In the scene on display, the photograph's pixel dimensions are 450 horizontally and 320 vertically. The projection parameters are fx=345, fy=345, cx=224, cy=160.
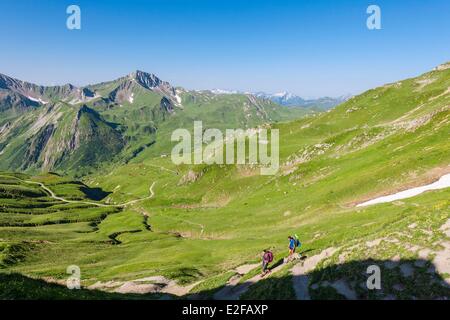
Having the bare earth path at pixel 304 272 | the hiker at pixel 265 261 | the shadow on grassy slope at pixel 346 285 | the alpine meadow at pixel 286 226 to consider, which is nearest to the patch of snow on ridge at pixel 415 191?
the alpine meadow at pixel 286 226

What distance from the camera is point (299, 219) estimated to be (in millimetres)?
81062

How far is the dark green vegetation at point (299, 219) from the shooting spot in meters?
34.5

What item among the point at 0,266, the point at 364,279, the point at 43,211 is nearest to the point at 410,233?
the point at 364,279

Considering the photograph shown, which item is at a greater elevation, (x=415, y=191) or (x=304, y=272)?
(x=415, y=191)

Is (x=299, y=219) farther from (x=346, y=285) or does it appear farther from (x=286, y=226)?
(x=346, y=285)

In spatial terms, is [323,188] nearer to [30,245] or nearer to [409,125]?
[409,125]

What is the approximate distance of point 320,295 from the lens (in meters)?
29.6

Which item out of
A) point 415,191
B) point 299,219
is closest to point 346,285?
point 415,191

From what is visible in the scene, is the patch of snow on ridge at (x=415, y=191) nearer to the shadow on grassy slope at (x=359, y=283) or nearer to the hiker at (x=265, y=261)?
the hiker at (x=265, y=261)

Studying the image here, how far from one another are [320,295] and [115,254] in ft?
242

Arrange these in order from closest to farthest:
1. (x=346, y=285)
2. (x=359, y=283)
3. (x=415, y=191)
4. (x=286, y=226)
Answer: (x=359, y=283)
(x=346, y=285)
(x=415, y=191)
(x=286, y=226)

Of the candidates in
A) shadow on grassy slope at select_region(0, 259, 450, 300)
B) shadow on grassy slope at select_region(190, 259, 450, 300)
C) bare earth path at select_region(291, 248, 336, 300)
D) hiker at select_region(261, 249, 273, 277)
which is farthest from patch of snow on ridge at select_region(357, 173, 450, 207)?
shadow on grassy slope at select_region(0, 259, 450, 300)

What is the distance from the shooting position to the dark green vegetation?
3450 centimetres

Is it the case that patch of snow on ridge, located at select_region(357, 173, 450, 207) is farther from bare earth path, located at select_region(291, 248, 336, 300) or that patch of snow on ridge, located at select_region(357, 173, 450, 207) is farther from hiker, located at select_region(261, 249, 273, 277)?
hiker, located at select_region(261, 249, 273, 277)
